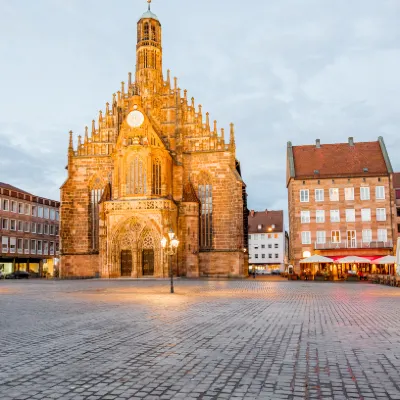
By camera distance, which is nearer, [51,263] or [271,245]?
[51,263]

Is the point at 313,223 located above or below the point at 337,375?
above

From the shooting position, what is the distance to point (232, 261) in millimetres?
50188

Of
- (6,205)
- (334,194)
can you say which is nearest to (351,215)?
(334,194)

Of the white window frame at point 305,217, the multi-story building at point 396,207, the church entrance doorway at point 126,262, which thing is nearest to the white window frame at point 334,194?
the white window frame at point 305,217

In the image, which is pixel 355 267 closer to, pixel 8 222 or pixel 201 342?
pixel 8 222

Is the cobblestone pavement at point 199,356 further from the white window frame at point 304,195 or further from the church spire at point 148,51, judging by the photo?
the church spire at point 148,51

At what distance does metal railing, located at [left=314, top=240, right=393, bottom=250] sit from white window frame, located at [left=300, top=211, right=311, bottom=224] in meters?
2.65

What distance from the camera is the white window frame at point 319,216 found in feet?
185

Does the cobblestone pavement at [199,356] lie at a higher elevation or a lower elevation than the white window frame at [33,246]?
lower

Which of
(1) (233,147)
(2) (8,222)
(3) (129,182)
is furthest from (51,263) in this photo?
(1) (233,147)

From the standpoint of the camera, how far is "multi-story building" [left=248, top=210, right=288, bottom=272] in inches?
4067

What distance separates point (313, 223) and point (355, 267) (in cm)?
674

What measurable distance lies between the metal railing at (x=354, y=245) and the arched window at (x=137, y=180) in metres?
20.8

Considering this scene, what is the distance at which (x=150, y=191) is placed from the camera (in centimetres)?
4859
